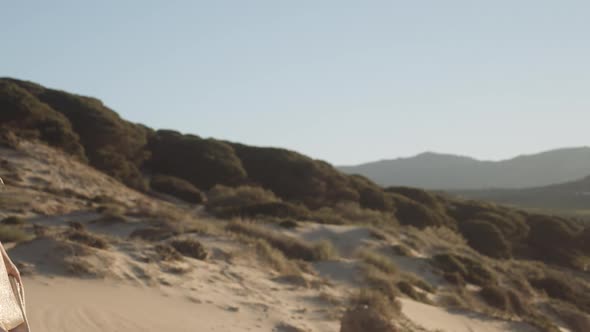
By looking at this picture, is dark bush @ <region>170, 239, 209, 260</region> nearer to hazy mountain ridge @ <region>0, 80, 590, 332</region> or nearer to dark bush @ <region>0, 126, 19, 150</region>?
hazy mountain ridge @ <region>0, 80, 590, 332</region>

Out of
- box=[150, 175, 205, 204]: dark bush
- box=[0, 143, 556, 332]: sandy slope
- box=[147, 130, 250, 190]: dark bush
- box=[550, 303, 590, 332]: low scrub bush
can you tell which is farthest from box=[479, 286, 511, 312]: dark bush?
box=[147, 130, 250, 190]: dark bush

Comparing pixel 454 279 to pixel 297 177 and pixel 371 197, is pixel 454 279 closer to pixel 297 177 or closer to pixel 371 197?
pixel 371 197

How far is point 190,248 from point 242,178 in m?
23.1

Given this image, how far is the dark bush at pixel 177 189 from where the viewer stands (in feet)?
98.1

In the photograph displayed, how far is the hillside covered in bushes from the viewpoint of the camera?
1123 inches

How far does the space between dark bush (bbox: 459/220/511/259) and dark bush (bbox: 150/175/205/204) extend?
14832 mm

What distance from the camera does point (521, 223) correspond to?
3578cm

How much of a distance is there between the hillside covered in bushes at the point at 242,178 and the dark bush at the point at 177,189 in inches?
2.1

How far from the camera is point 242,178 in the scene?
35.3 m

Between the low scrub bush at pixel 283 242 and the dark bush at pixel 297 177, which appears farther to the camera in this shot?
the dark bush at pixel 297 177

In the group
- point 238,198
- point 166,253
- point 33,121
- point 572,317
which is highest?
point 33,121

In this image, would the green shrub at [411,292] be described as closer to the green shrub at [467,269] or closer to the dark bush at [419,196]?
the green shrub at [467,269]

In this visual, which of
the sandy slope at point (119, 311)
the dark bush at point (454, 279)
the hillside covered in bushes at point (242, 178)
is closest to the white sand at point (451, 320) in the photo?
the dark bush at point (454, 279)

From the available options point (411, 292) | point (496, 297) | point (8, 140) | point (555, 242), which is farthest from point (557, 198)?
point (411, 292)
